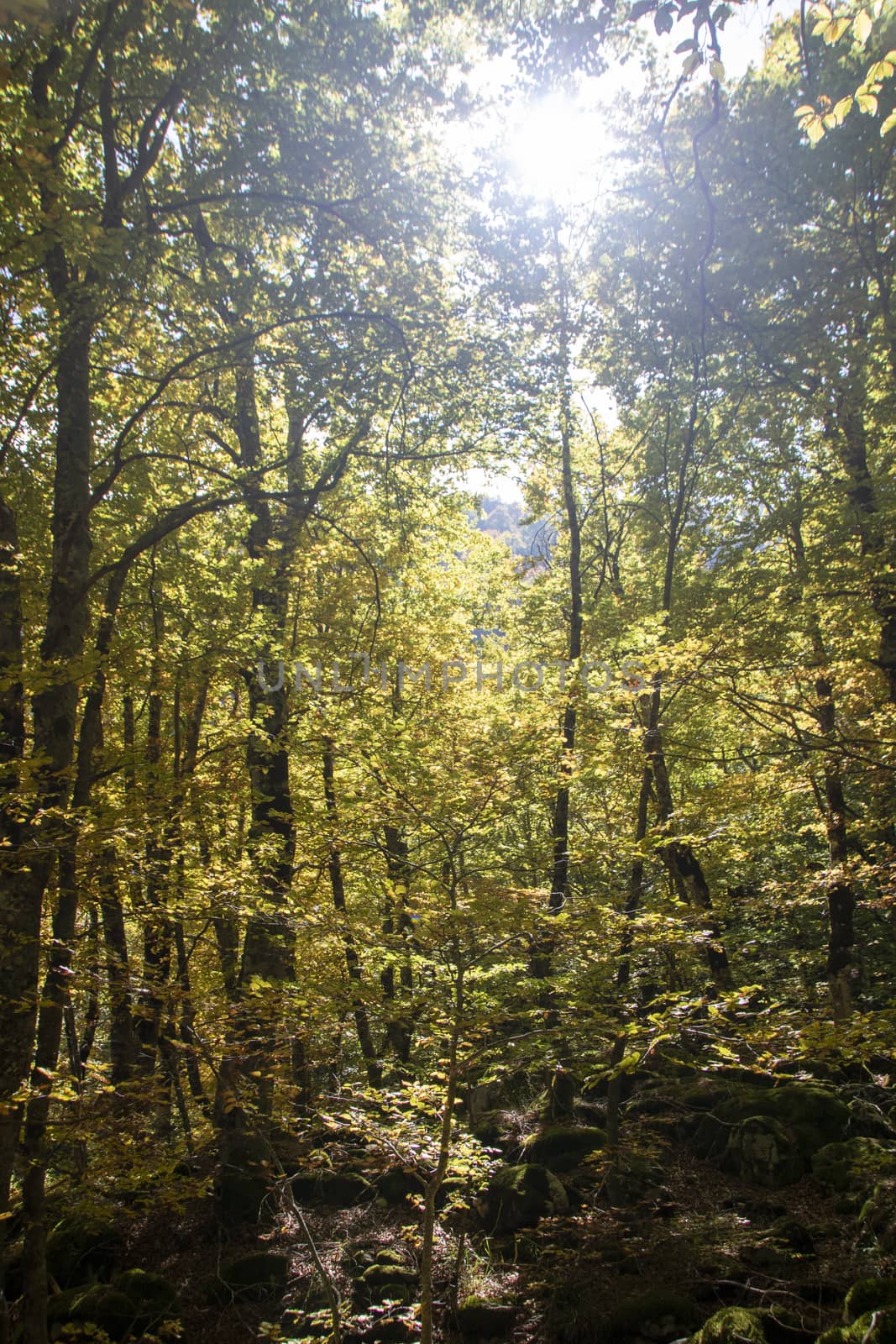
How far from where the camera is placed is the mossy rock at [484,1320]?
6.00 metres

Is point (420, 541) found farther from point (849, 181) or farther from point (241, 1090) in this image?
point (241, 1090)

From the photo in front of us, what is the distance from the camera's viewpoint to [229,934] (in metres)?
10.6

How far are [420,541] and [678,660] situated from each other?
6.94 m

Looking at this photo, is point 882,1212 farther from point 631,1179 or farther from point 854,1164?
point 631,1179

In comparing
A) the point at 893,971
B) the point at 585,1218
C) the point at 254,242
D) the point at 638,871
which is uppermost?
the point at 254,242

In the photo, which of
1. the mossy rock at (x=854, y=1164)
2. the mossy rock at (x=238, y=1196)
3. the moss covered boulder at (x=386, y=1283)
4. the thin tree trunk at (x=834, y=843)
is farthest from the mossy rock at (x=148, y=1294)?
the thin tree trunk at (x=834, y=843)

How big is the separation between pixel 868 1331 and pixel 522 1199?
4758 millimetres

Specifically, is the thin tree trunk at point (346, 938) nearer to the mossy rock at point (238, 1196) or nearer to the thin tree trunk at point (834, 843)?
the mossy rock at point (238, 1196)

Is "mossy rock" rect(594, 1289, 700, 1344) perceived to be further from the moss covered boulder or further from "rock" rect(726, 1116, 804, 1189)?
"rock" rect(726, 1116, 804, 1189)

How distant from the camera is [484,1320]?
605cm

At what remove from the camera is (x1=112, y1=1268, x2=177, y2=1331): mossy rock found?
6.64m

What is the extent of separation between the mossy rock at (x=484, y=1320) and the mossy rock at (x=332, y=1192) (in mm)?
3106

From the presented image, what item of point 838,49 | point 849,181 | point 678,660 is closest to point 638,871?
point 678,660

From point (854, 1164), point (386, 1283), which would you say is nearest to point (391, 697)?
point (386, 1283)
